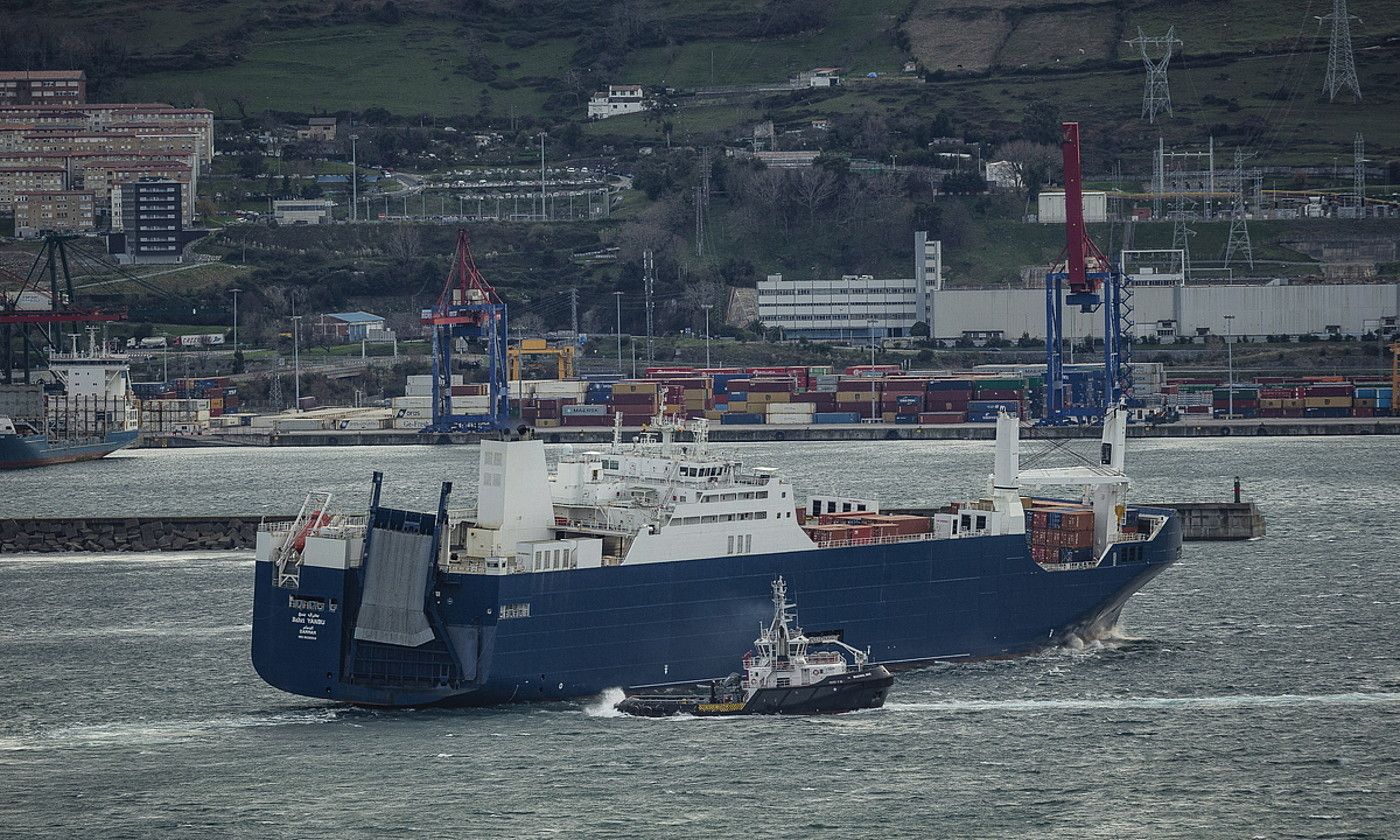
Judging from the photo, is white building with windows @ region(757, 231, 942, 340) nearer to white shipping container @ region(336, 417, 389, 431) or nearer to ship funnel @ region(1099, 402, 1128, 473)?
white shipping container @ region(336, 417, 389, 431)

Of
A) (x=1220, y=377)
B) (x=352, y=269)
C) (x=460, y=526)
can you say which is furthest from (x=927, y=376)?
(x=460, y=526)

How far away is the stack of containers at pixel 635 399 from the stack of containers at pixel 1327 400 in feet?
119

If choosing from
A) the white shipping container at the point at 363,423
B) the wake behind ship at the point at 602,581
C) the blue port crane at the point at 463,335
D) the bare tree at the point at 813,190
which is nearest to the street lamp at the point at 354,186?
the bare tree at the point at 813,190

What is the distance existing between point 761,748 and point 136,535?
1408 inches

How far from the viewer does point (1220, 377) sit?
132500 millimetres

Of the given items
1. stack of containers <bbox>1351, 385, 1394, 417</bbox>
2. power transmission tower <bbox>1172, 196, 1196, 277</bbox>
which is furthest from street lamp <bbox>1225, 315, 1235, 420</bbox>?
stack of containers <bbox>1351, 385, 1394, 417</bbox>

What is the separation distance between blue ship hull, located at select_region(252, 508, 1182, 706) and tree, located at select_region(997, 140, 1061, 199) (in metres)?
129

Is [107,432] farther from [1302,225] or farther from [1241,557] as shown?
[1302,225]

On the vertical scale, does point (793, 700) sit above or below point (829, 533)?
below

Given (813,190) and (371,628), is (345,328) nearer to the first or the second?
(813,190)

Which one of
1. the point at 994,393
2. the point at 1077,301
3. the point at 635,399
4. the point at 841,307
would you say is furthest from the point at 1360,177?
the point at 635,399

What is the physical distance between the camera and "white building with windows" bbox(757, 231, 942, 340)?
15150cm

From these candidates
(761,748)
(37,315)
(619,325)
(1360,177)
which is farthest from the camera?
(1360,177)

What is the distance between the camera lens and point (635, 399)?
11994 cm
